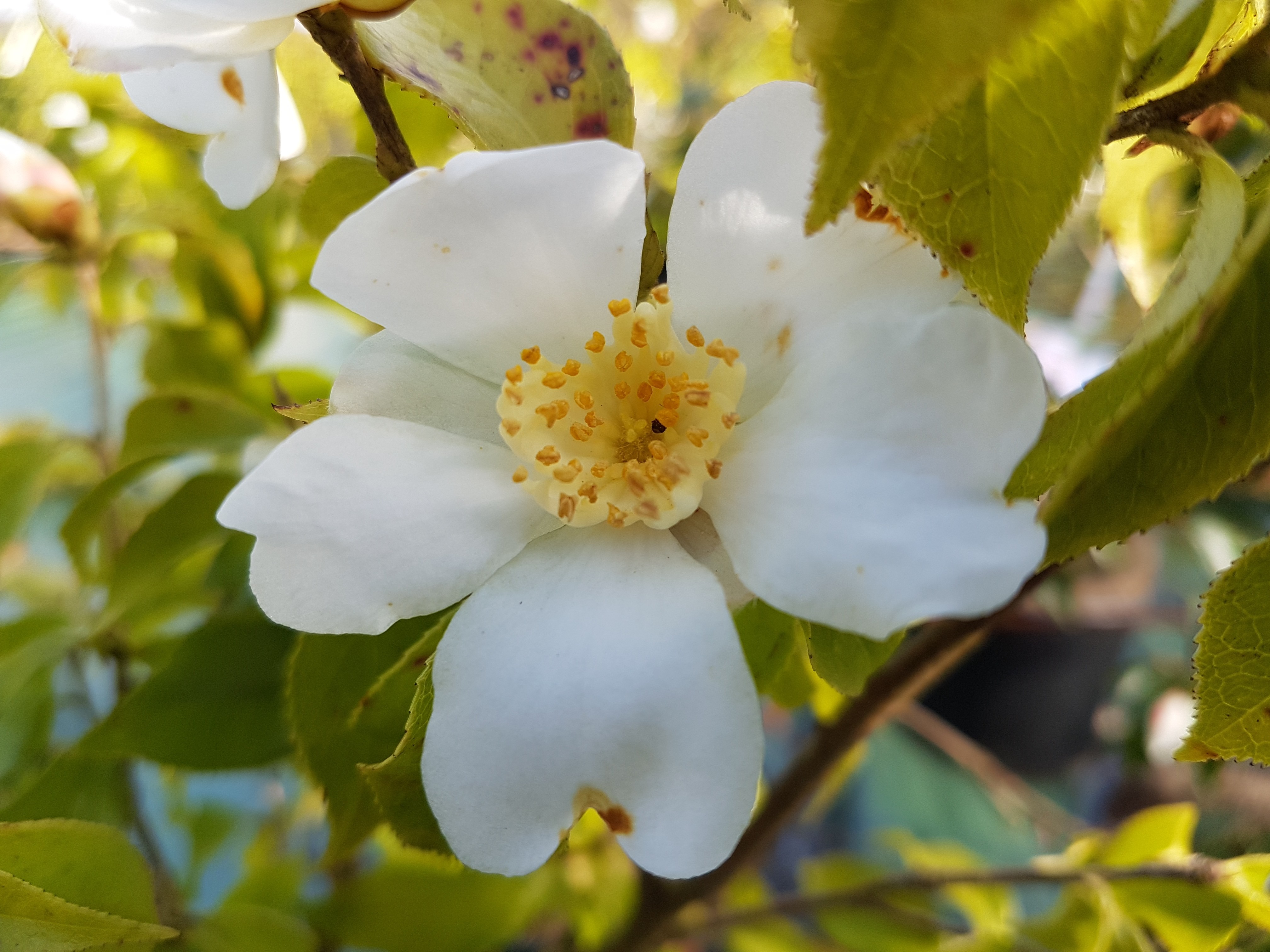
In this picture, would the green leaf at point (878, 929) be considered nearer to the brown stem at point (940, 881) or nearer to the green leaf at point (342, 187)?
Answer: the brown stem at point (940, 881)

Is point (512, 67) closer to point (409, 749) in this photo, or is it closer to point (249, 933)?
point (409, 749)

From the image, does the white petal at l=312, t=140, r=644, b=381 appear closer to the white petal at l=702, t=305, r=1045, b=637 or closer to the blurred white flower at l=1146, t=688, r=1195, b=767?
the white petal at l=702, t=305, r=1045, b=637

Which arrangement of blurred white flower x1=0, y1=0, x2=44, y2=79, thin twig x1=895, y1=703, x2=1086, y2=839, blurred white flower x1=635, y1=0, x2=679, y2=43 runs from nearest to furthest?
blurred white flower x1=0, y1=0, x2=44, y2=79 → thin twig x1=895, y1=703, x2=1086, y2=839 → blurred white flower x1=635, y1=0, x2=679, y2=43

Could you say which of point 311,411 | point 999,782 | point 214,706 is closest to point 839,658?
point 311,411

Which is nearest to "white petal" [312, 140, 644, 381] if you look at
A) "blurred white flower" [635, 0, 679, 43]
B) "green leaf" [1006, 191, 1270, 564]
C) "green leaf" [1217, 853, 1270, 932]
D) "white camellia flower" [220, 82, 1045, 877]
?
"white camellia flower" [220, 82, 1045, 877]

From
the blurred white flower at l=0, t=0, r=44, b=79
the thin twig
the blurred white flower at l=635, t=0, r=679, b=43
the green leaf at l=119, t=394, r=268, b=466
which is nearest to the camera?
the blurred white flower at l=0, t=0, r=44, b=79

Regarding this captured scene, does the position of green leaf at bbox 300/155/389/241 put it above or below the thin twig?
above

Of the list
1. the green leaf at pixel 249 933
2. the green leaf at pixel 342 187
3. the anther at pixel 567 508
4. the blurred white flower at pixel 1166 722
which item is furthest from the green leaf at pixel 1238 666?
the blurred white flower at pixel 1166 722
